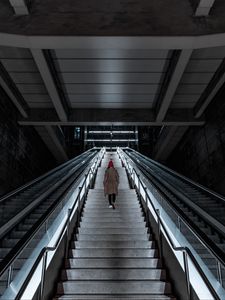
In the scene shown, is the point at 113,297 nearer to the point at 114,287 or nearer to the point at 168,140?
the point at 114,287

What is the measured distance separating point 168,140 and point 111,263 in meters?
12.9

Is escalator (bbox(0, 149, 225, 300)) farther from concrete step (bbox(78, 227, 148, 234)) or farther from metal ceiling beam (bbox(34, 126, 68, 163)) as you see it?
metal ceiling beam (bbox(34, 126, 68, 163))

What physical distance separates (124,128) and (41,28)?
23.7m

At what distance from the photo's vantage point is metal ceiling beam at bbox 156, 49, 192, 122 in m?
7.48

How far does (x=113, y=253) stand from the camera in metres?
4.73

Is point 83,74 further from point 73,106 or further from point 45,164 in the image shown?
point 45,164

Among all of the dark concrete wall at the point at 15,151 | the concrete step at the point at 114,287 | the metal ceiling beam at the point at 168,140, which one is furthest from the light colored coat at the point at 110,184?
the metal ceiling beam at the point at 168,140

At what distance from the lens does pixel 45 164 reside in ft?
57.7

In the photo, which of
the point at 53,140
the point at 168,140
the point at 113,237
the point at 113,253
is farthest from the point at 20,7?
the point at 168,140

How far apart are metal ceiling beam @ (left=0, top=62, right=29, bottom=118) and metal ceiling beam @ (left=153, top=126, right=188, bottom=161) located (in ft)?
23.9

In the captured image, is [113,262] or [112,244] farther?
[112,244]

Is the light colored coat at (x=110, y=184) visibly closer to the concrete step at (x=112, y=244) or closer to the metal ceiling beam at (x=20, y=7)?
the concrete step at (x=112, y=244)

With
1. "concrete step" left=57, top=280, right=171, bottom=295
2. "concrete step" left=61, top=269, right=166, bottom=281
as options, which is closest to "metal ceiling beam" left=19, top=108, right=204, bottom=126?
"concrete step" left=61, top=269, right=166, bottom=281

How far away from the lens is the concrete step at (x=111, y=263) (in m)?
4.39
